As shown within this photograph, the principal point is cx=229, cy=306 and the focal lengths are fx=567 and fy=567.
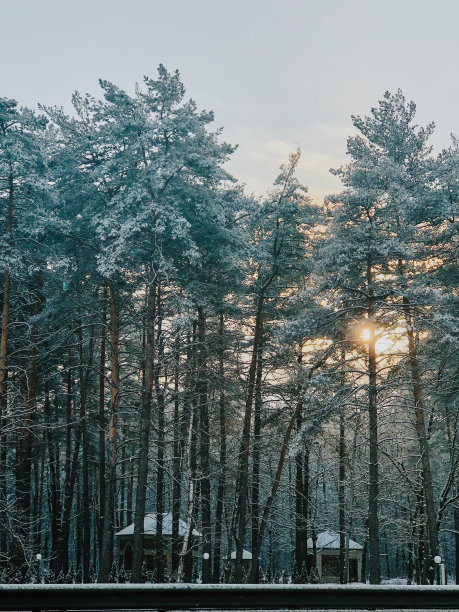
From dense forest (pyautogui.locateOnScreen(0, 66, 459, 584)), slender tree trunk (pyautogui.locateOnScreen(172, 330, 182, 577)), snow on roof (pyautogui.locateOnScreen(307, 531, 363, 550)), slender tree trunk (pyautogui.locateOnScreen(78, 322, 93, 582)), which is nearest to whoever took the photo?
dense forest (pyautogui.locateOnScreen(0, 66, 459, 584))

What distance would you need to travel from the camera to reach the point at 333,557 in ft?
134

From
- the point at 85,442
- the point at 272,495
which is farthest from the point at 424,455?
the point at 85,442

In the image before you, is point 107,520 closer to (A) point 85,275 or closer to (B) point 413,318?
(A) point 85,275

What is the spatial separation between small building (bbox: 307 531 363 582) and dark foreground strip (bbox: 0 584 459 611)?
114 ft

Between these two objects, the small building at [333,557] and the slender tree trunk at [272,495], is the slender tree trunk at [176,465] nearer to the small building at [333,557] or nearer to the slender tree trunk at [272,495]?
the slender tree trunk at [272,495]

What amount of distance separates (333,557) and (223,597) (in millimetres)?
39122

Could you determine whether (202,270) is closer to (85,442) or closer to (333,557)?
A: (85,442)

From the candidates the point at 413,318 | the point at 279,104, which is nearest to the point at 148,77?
the point at 279,104

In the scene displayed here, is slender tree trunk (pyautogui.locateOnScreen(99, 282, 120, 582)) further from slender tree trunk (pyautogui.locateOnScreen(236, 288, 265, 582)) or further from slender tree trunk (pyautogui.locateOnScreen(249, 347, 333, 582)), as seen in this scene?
slender tree trunk (pyautogui.locateOnScreen(249, 347, 333, 582))

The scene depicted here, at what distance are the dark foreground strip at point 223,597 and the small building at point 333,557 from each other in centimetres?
3487

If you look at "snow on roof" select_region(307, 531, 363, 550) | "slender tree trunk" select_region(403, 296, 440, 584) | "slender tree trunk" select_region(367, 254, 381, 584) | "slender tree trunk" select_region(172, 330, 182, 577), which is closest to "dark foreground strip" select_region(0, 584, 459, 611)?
"slender tree trunk" select_region(367, 254, 381, 584)

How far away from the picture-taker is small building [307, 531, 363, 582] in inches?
1537

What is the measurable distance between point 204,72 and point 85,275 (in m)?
8.16

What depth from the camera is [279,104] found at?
21.5 m
